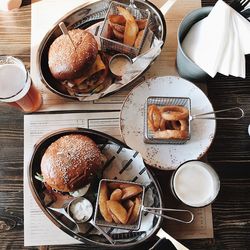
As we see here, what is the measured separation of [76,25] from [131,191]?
50 centimetres

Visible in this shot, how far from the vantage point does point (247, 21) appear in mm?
1117

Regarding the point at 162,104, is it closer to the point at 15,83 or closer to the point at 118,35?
the point at 118,35

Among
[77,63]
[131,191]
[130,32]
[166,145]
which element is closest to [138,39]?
[130,32]

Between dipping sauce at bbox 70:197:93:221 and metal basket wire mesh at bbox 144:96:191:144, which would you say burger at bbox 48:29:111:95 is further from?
dipping sauce at bbox 70:197:93:221

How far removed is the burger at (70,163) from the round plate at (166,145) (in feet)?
0.37

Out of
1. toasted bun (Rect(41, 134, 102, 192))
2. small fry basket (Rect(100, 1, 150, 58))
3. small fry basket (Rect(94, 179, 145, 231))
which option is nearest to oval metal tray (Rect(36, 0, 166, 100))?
small fry basket (Rect(100, 1, 150, 58))

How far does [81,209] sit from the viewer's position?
1.14 metres

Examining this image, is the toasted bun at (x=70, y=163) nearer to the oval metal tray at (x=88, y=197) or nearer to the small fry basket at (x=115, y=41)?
the oval metal tray at (x=88, y=197)

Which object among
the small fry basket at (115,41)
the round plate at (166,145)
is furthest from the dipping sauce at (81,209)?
the small fry basket at (115,41)

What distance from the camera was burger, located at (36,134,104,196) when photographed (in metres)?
1.10

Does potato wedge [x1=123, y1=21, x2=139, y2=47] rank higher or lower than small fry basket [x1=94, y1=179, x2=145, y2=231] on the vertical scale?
higher

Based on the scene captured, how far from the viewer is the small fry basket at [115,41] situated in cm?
120

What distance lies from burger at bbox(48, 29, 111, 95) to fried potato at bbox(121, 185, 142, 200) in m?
0.29

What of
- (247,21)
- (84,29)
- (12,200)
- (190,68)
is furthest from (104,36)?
(12,200)
